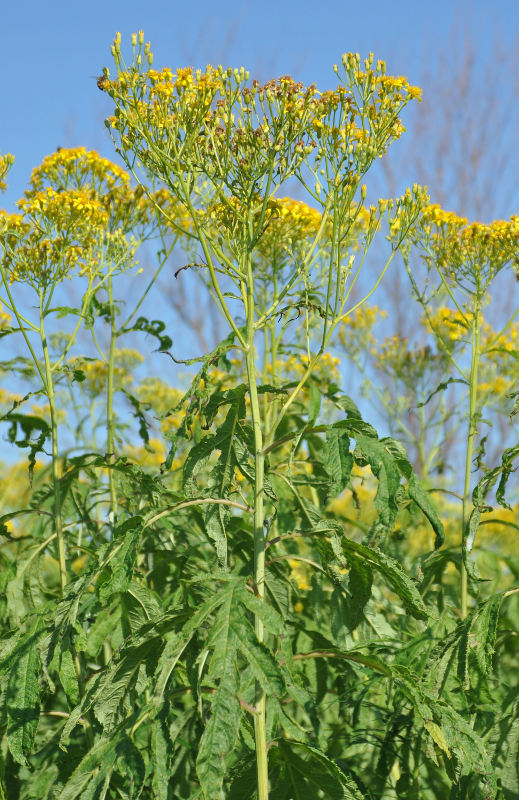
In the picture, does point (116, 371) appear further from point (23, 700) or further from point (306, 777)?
point (306, 777)

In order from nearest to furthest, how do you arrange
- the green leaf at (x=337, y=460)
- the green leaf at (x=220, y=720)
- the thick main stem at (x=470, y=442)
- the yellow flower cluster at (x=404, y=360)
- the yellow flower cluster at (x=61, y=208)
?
the green leaf at (x=220, y=720)
the green leaf at (x=337, y=460)
the thick main stem at (x=470, y=442)
the yellow flower cluster at (x=61, y=208)
the yellow flower cluster at (x=404, y=360)

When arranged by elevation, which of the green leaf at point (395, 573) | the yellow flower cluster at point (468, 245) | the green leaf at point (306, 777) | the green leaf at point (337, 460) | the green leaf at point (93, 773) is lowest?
the green leaf at point (93, 773)

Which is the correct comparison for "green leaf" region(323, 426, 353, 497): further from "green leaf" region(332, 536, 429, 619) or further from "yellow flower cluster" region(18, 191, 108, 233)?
"yellow flower cluster" region(18, 191, 108, 233)

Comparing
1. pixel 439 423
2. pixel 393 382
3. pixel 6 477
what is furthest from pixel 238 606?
pixel 6 477

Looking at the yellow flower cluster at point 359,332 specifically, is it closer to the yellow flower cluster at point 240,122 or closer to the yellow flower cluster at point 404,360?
the yellow flower cluster at point 404,360

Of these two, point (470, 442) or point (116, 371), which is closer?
point (470, 442)

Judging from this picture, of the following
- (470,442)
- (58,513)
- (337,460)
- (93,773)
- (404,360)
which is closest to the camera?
(337,460)

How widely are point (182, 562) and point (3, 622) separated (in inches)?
30.5

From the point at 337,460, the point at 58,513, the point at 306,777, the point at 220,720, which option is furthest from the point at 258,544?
the point at 58,513

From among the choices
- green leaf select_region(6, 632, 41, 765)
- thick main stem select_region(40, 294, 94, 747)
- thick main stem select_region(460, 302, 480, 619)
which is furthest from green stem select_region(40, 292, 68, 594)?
thick main stem select_region(460, 302, 480, 619)

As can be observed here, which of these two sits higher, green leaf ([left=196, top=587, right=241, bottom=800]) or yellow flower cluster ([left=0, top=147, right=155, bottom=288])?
yellow flower cluster ([left=0, top=147, right=155, bottom=288])

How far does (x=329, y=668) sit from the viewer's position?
4.09 meters

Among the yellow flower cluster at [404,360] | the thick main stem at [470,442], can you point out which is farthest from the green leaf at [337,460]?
the yellow flower cluster at [404,360]

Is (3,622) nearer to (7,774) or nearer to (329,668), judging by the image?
(7,774)
